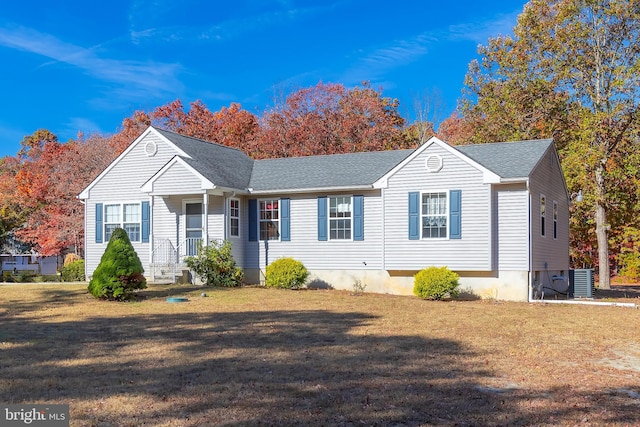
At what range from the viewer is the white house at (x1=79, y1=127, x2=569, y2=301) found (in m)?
18.4

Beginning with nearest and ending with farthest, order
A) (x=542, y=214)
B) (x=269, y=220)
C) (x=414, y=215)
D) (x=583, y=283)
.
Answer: (x=414, y=215), (x=542, y=214), (x=583, y=283), (x=269, y=220)

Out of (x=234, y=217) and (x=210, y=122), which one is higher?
(x=210, y=122)

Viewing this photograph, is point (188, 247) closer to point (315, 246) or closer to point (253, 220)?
point (253, 220)

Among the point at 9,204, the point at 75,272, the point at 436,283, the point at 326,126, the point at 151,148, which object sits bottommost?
the point at 75,272

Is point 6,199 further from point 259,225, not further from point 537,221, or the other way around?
point 537,221

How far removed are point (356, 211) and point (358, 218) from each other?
0.25 metres

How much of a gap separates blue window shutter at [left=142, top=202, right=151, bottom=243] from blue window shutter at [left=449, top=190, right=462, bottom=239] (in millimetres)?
10812

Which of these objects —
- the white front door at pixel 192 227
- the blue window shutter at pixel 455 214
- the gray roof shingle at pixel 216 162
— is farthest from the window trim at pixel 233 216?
the blue window shutter at pixel 455 214

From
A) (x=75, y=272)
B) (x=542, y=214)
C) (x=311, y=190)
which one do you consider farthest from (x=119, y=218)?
(x=542, y=214)

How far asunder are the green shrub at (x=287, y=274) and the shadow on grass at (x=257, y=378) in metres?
7.64

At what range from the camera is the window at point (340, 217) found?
2080cm

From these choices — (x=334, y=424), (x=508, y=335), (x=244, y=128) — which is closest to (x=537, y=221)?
(x=508, y=335)

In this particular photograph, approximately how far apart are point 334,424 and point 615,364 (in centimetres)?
542

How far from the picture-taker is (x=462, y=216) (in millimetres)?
18547
